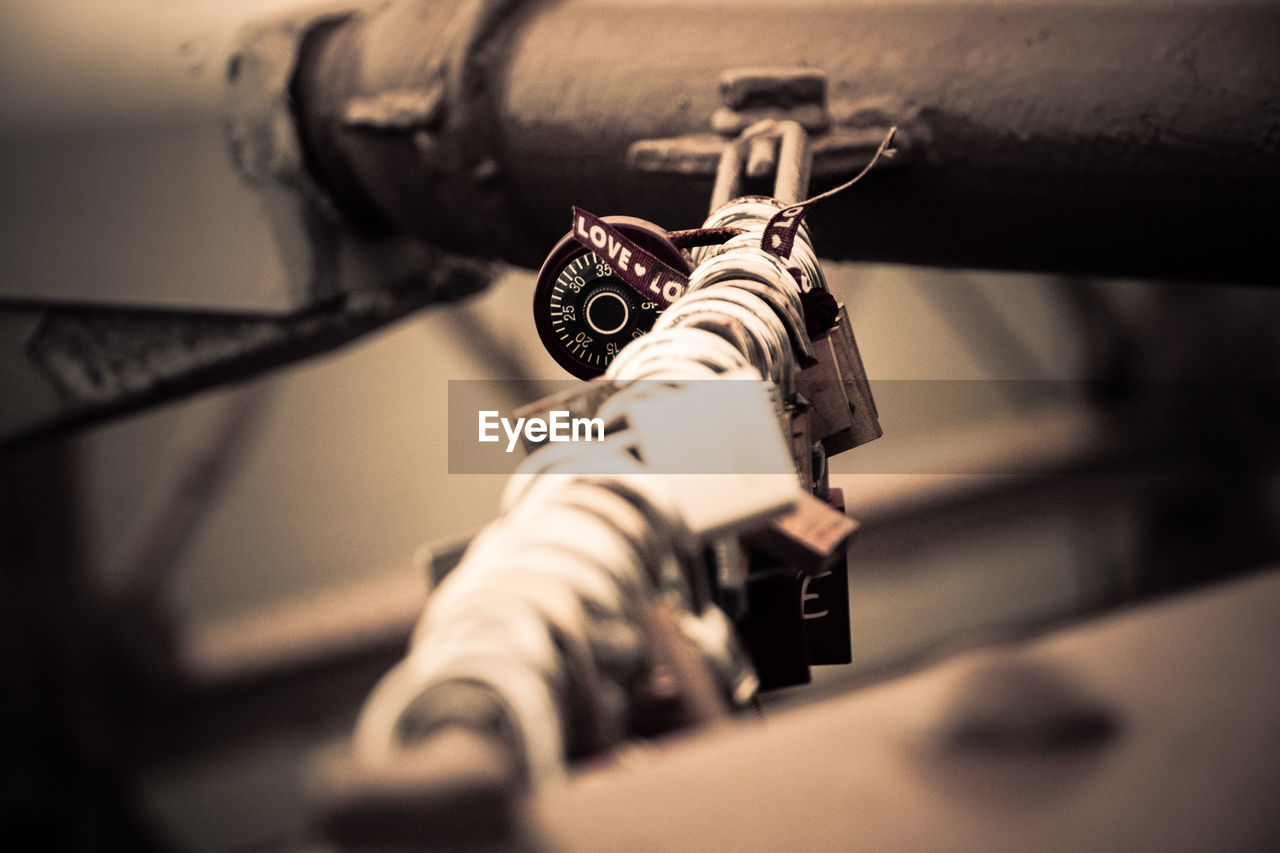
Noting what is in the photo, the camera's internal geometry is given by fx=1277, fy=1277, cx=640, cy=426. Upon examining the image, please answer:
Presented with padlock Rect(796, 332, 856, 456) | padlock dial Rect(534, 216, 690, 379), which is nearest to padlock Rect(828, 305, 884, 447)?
padlock Rect(796, 332, 856, 456)

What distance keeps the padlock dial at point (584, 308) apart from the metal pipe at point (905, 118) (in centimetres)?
30

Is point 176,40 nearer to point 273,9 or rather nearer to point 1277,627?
point 273,9

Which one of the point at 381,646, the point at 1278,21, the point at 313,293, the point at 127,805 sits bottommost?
the point at 127,805

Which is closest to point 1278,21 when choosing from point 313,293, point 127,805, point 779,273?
point 779,273

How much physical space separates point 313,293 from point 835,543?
41.8 inches

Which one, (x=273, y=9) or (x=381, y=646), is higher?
(x=273, y=9)

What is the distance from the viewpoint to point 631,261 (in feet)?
2.31

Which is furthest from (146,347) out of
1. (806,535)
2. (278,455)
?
(278,455)

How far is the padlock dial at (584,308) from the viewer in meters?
0.76

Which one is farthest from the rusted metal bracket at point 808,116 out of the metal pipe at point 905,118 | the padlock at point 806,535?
the padlock at point 806,535

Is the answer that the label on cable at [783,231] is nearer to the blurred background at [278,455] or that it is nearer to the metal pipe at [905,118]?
the metal pipe at [905,118]

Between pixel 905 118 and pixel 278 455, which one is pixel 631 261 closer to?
pixel 905 118

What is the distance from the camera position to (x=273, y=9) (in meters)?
1.46

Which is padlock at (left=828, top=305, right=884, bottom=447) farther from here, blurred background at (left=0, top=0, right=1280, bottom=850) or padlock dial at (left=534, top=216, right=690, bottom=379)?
blurred background at (left=0, top=0, right=1280, bottom=850)
